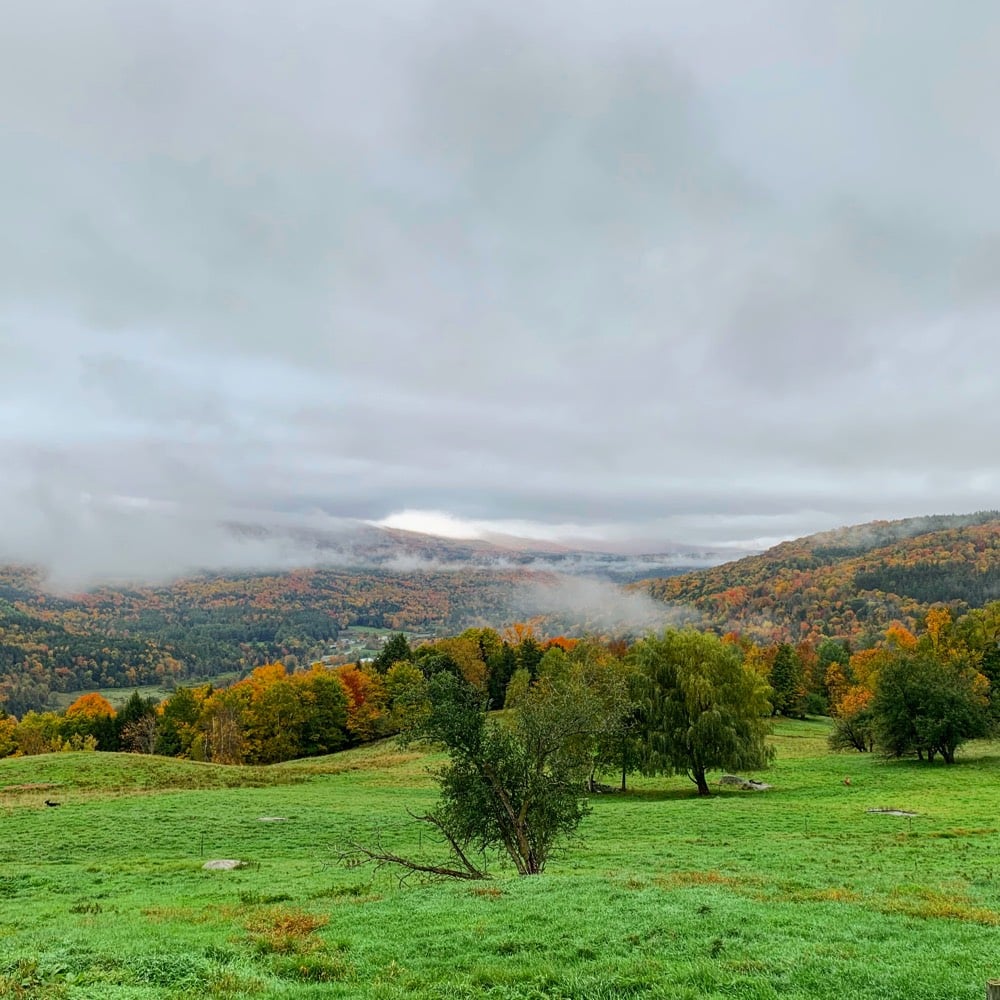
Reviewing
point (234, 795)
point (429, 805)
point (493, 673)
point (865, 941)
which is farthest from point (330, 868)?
point (493, 673)

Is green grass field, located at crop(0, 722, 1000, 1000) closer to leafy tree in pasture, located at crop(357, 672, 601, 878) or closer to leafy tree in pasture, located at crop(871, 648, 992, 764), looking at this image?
leafy tree in pasture, located at crop(357, 672, 601, 878)

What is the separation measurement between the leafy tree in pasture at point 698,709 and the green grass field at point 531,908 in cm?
533

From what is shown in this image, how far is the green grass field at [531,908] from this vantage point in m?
9.38

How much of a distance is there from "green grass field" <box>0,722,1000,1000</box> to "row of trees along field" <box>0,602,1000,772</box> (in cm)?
557

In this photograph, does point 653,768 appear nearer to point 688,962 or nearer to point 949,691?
point 949,691

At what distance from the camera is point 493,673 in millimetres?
107375

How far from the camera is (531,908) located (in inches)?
523

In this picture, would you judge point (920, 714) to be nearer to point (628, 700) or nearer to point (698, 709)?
point (698, 709)

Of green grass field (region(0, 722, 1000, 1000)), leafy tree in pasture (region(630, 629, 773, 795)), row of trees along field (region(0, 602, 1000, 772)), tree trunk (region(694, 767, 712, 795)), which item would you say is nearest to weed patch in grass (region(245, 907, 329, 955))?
green grass field (region(0, 722, 1000, 1000))

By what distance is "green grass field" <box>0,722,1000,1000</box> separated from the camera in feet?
30.8

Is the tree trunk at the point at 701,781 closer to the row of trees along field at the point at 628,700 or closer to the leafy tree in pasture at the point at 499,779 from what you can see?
the row of trees along field at the point at 628,700

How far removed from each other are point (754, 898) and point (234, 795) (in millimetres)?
41010

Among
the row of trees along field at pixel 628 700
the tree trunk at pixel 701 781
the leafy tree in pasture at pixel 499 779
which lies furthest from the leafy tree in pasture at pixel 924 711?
the leafy tree in pasture at pixel 499 779

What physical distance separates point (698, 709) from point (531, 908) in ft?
111
